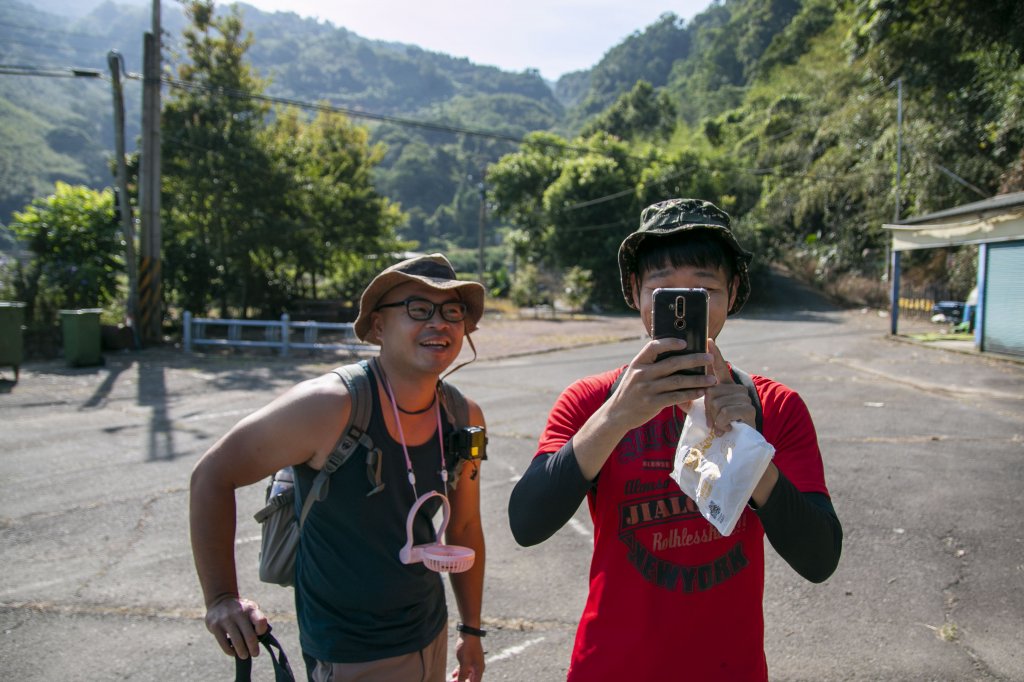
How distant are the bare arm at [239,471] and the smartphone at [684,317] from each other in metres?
1.06

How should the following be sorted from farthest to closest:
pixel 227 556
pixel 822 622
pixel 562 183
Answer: pixel 562 183
pixel 822 622
pixel 227 556

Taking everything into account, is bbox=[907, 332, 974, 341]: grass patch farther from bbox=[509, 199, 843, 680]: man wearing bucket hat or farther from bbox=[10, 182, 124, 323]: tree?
bbox=[10, 182, 124, 323]: tree

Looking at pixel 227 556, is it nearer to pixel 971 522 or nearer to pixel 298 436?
pixel 298 436

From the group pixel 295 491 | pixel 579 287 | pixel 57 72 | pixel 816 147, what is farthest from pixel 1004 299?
pixel 816 147

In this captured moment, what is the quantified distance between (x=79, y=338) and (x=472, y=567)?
503 inches

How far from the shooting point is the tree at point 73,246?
15.9m

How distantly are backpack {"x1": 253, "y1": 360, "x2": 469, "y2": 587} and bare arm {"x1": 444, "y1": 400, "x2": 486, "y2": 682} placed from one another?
16.6 inches

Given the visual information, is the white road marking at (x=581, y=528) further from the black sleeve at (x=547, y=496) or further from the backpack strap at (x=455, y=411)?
the black sleeve at (x=547, y=496)

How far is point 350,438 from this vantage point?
6.46ft

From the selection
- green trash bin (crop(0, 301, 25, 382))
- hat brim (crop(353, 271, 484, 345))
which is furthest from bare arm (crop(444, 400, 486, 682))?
green trash bin (crop(0, 301, 25, 382))

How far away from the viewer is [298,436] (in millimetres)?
1889

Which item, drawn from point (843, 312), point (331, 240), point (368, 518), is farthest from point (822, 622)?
point (843, 312)

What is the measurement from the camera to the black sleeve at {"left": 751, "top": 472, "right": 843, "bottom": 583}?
4.35 feet

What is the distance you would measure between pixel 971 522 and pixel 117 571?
5.51 m
